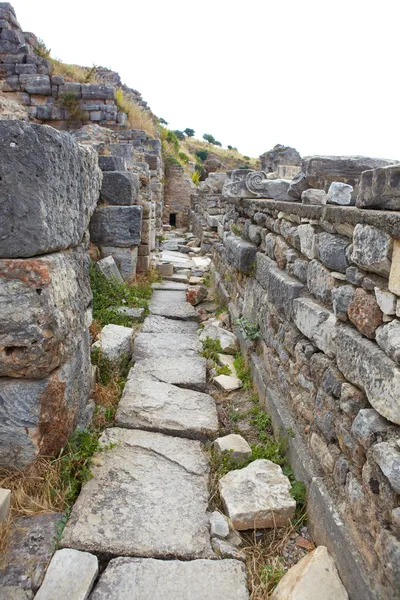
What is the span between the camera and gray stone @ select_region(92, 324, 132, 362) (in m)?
4.09

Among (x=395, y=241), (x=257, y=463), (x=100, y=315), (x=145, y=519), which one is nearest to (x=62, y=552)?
(x=145, y=519)

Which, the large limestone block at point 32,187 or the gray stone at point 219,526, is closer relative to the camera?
the large limestone block at point 32,187

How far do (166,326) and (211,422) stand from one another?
232cm

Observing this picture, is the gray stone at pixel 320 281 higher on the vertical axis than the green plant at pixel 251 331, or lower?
higher

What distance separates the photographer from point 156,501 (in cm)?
255

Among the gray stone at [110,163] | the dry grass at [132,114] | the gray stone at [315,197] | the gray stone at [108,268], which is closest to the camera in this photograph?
the gray stone at [315,197]

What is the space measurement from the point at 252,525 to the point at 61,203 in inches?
84.2

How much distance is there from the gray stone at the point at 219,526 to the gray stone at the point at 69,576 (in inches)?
25.3

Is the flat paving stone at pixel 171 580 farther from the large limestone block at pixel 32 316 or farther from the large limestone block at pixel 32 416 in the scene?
the large limestone block at pixel 32 316

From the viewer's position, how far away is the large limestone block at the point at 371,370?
5.37ft

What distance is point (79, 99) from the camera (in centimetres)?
1209

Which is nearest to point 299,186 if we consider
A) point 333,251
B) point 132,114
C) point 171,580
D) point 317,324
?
point 333,251

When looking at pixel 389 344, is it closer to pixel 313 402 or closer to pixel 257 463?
pixel 313 402

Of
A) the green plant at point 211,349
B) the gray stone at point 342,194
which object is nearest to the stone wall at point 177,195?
the green plant at point 211,349
